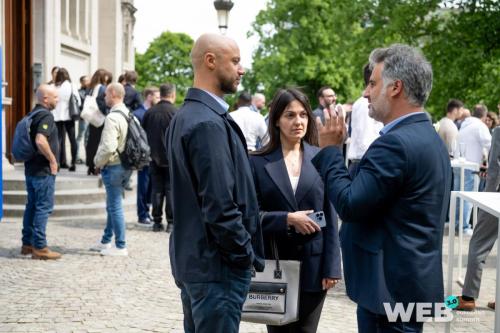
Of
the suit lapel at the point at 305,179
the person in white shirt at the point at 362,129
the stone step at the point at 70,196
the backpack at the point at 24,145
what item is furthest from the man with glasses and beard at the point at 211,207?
the stone step at the point at 70,196

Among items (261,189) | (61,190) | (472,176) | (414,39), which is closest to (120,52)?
(414,39)

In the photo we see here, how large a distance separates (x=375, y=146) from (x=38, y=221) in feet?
23.0

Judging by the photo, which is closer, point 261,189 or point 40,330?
point 261,189

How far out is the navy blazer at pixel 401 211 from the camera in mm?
3178

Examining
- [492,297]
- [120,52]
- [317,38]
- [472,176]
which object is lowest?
[492,297]

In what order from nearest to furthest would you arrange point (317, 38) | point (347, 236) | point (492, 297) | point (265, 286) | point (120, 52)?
point (347, 236) < point (265, 286) < point (492, 297) < point (120, 52) < point (317, 38)

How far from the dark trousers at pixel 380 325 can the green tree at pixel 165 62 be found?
260 ft

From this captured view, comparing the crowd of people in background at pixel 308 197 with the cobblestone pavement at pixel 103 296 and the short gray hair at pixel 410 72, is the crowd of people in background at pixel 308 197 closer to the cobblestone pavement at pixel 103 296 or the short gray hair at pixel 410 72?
the short gray hair at pixel 410 72

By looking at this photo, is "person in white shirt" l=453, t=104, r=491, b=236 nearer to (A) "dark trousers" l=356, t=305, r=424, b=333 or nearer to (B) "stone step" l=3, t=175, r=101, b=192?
(B) "stone step" l=3, t=175, r=101, b=192

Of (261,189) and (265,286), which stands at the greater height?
(261,189)

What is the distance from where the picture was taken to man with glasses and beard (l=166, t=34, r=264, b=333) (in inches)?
134

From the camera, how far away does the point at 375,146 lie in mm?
3244

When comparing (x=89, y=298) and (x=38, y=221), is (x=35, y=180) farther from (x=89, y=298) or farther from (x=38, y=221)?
(x=89, y=298)

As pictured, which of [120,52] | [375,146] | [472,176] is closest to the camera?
[375,146]
